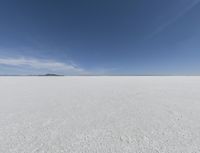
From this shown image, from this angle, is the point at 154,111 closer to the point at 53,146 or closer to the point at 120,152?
the point at 120,152

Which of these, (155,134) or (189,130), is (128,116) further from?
(189,130)

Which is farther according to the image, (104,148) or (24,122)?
(24,122)

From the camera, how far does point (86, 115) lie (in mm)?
3092

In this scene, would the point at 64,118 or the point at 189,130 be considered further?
the point at 64,118

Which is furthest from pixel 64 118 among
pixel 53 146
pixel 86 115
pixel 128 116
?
pixel 128 116

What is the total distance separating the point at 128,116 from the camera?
3.01 m

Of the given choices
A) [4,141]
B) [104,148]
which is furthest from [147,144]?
[4,141]

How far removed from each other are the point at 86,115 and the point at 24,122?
5.05 feet

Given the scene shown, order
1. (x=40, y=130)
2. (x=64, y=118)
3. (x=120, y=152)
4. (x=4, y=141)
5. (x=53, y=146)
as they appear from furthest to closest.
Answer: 1. (x=64, y=118)
2. (x=40, y=130)
3. (x=4, y=141)
4. (x=53, y=146)
5. (x=120, y=152)

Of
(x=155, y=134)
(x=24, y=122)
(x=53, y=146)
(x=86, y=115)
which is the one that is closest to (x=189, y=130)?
(x=155, y=134)

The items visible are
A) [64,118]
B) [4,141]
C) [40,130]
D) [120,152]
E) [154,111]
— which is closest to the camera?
[120,152]

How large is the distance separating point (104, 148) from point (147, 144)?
74cm

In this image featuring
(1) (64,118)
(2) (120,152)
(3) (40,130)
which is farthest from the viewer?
(1) (64,118)

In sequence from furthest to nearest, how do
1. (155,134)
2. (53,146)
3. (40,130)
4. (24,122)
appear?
(24,122) → (40,130) → (155,134) → (53,146)
